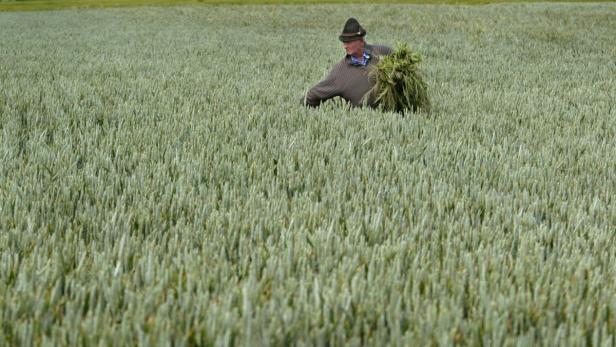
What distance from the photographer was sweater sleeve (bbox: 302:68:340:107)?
6891 mm

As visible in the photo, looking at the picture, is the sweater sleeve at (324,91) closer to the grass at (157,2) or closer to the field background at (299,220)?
the field background at (299,220)

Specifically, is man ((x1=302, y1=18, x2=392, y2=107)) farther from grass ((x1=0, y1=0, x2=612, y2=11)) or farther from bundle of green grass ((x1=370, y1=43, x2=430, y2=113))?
grass ((x1=0, y1=0, x2=612, y2=11))

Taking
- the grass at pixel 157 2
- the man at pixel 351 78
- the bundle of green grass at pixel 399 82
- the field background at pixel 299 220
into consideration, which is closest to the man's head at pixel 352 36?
the man at pixel 351 78

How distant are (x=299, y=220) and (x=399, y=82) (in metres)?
3.81

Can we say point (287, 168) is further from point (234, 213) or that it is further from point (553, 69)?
point (553, 69)

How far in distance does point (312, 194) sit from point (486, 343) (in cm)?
172

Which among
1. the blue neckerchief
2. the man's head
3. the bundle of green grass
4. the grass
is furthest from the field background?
the grass

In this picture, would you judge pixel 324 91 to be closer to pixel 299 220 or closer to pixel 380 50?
pixel 380 50

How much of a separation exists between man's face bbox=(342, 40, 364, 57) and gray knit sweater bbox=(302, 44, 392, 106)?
0.08m

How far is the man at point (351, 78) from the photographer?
6.75 m

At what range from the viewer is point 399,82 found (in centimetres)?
668

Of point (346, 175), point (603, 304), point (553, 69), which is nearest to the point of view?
point (603, 304)

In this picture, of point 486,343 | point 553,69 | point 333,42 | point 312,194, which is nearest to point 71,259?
point 312,194

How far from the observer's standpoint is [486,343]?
2.00m
